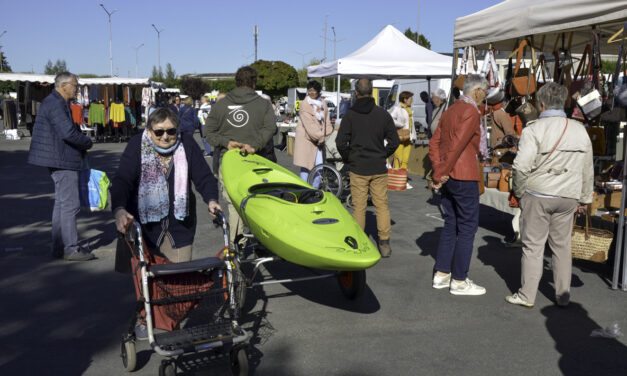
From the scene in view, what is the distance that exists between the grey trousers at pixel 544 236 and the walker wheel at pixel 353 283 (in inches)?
A: 56.7

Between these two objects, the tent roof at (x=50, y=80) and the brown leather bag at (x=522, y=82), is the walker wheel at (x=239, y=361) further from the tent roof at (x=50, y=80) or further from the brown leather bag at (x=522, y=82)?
the tent roof at (x=50, y=80)

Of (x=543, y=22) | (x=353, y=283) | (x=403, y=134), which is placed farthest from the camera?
Answer: (x=403, y=134)

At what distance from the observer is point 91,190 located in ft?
20.9

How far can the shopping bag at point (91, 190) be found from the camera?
6316 mm

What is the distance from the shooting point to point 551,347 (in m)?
4.02

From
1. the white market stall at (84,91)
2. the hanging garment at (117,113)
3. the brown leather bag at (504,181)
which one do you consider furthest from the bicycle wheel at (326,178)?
the hanging garment at (117,113)

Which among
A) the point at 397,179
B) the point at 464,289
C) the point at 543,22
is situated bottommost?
the point at 464,289

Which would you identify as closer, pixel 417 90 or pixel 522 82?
pixel 522 82

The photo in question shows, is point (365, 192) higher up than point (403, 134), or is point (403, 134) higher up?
point (403, 134)

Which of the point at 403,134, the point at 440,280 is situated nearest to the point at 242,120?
the point at 440,280

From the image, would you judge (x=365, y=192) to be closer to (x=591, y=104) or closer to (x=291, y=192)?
(x=291, y=192)

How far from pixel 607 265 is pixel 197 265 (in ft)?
15.8

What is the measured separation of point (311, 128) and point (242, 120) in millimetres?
3468

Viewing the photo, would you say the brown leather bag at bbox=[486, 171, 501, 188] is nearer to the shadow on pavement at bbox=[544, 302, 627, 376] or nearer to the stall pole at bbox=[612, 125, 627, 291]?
the stall pole at bbox=[612, 125, 627, 291]
